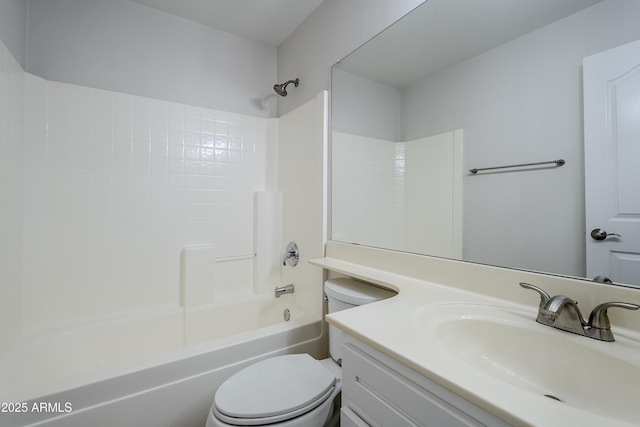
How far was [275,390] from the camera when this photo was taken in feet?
3.05

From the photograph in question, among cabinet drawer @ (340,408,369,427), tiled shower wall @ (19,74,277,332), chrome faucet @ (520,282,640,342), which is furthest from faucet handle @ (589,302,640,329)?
tiled shower wall @ (19,74,277,332)

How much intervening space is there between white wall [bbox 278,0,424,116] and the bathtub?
1.56 meters

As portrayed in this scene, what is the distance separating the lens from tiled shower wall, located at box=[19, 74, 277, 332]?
144 centimetres

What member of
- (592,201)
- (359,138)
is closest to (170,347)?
(359,138)

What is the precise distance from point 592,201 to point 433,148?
2.08 ft

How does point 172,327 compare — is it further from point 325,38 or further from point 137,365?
point 325,38

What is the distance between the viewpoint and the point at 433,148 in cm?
128

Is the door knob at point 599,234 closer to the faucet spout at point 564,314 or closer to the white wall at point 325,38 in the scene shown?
the faucet spout at point 564,314

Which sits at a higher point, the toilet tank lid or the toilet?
the toilet tank lid

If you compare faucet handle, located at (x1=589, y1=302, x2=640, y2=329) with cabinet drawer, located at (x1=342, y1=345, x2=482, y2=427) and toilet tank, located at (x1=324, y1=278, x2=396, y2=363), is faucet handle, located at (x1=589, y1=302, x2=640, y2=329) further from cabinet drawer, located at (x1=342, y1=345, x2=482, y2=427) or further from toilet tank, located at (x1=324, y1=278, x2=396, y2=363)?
Answer: toilet tank, located at (x1=324, y1=278, x2=396, y2=363)

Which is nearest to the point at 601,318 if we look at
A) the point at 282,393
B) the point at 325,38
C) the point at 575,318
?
the point at 575,318

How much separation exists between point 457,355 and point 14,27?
2310 millimetres

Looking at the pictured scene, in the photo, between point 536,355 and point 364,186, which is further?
point 364,186

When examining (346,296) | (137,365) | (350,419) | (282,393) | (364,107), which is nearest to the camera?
(350,419)
